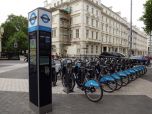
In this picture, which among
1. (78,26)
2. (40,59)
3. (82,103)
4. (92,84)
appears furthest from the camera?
(78,26)

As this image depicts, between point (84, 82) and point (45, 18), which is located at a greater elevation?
point (45, 18)

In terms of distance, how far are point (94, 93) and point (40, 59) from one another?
8.02 ft

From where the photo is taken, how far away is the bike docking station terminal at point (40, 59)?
15.8 feet

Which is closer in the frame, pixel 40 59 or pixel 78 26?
pixel 40 59

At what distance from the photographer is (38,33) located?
4.77 m

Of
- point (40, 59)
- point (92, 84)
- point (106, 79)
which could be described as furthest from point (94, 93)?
point (40, 59)

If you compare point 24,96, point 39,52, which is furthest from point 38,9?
point 24,96

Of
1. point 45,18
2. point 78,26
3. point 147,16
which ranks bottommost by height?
point 45,18

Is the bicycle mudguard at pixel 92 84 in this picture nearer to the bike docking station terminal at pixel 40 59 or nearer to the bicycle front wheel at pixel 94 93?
the bicycle front wheel at pixel 94 93

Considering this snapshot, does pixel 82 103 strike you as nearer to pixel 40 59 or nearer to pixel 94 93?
pixel 94 93

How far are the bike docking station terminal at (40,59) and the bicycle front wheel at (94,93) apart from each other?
5.44ft

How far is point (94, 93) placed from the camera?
6.48 metres

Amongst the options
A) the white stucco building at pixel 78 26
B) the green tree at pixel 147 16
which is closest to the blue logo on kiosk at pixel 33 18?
the green tree at pixel 147 16

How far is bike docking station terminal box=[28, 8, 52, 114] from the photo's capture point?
4828mm
